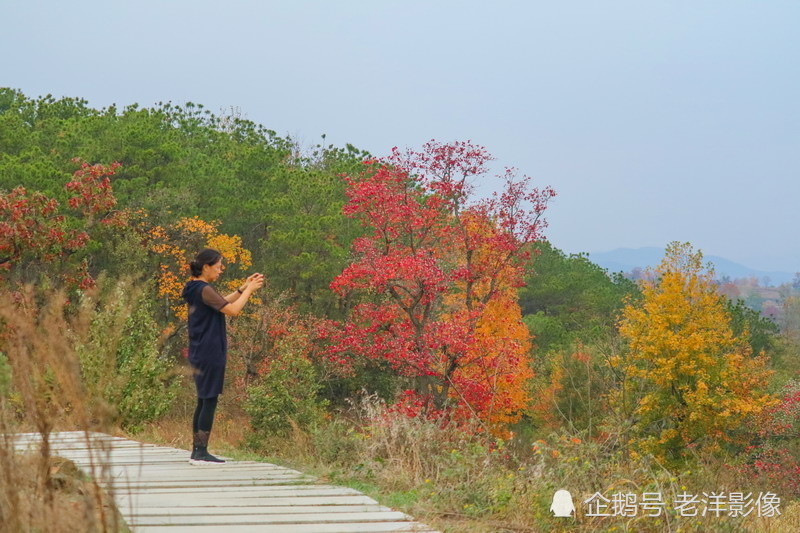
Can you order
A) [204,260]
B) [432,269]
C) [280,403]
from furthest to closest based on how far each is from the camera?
[432,269], [280,403], [204,260]

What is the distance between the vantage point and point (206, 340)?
622 centimetres

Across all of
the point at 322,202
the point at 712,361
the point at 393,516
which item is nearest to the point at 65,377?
the point at 393,516

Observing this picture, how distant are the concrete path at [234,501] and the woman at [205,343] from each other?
263mm

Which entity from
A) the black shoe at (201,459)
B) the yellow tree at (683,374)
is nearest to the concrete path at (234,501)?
the black shoe at (201,459)

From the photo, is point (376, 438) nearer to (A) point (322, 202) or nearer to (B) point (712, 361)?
(A) point (322, 202)

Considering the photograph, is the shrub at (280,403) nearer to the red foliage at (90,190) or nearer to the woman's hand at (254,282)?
the woman's hand at (254,282)

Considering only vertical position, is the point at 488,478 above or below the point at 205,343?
below

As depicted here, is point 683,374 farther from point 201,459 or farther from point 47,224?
point 201,459

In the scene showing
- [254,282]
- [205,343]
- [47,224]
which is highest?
[47,224]

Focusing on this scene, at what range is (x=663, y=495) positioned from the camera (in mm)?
4961

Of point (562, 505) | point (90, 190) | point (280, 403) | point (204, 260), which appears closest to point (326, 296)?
point (90, 190)

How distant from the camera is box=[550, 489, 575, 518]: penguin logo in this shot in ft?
16.0

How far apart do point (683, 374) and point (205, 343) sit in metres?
22.5

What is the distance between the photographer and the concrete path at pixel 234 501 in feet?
14.5
